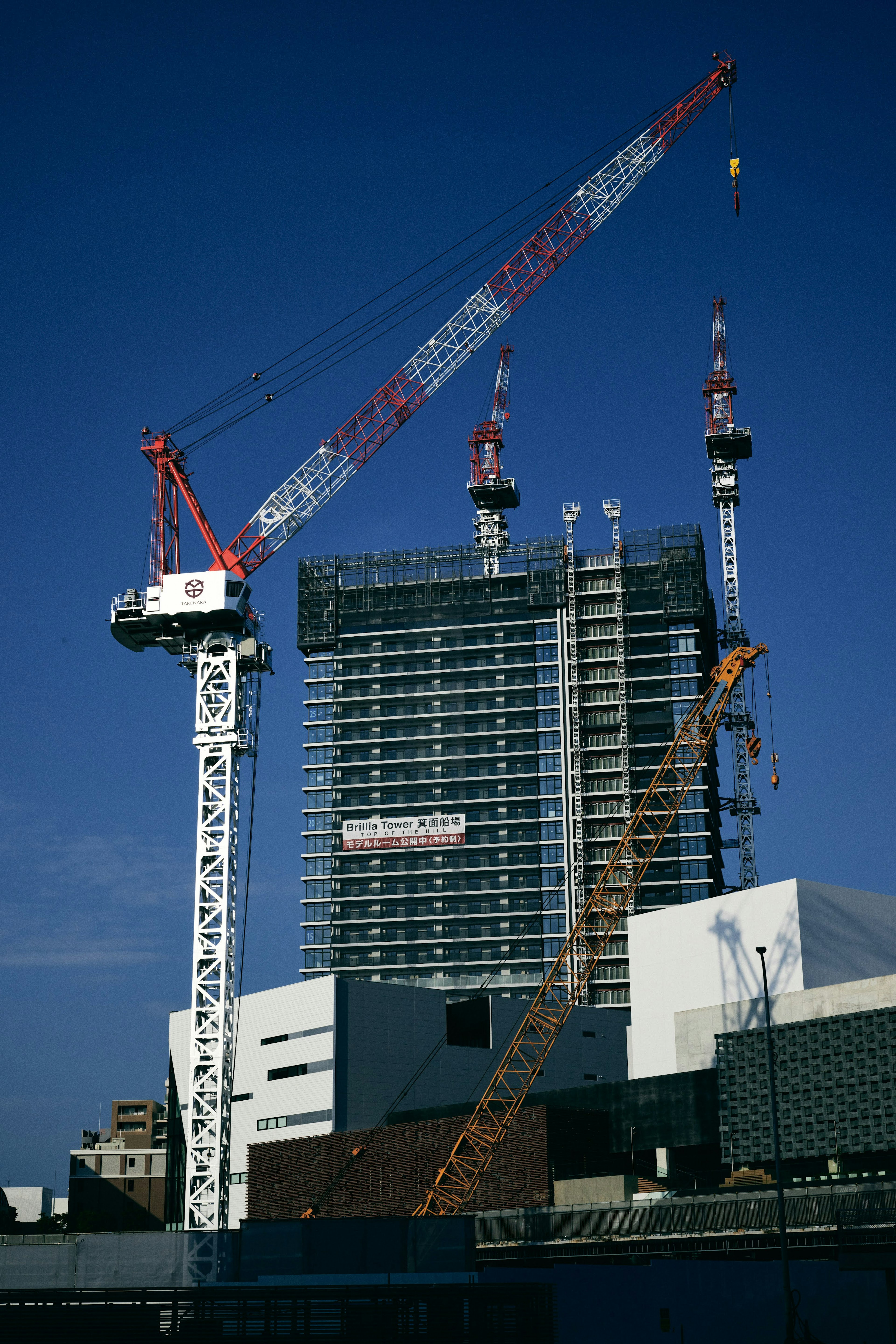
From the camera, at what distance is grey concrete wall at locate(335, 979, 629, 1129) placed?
5241 inches

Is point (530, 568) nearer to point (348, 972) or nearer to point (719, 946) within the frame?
point (348, 972)

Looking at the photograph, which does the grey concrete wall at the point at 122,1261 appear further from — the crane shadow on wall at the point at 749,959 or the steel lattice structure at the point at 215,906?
the crane shadow on wall at the point at 749,959

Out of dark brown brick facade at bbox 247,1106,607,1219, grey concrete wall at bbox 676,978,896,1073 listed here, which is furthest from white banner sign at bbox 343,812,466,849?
grey concrete wall at bbox 676,978,896,1073

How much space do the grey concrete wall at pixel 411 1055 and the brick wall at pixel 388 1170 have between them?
10.6 m

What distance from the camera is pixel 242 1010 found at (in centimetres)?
14300

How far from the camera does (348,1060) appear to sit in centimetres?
13288

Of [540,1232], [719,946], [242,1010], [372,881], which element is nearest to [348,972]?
[372,881]

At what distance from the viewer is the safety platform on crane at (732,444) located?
19462 centimetres

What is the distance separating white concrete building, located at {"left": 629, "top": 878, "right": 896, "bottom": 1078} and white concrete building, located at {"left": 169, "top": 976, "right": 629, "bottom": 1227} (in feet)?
62.6

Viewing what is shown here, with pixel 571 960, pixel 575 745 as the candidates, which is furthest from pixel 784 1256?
pixel 575 745

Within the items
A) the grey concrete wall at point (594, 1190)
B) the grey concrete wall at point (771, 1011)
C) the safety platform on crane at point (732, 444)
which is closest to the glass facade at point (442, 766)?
the safety platform on crane at point (732, 444)

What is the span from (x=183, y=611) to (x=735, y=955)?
51.5 meters

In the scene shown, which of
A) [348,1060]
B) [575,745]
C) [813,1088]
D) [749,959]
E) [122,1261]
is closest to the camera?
[122,1261]

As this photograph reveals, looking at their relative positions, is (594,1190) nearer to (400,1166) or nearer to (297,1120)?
(400,1166)
